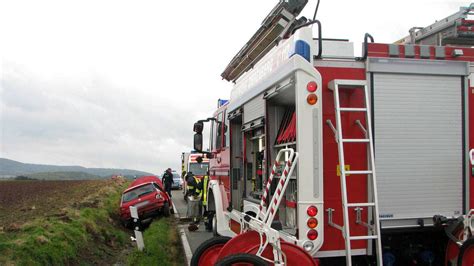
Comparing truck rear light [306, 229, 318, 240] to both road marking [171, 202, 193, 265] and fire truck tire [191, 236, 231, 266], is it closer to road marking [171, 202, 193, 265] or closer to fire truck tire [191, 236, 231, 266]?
fire truck tire [191, 236, 231, 266]

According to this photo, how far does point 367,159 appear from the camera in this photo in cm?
512

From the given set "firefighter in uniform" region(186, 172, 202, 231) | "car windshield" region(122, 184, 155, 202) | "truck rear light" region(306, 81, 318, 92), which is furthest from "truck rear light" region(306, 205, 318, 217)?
"car windshield" region(122, 184, 155, 202)

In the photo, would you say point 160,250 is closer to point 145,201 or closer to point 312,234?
point 145,201

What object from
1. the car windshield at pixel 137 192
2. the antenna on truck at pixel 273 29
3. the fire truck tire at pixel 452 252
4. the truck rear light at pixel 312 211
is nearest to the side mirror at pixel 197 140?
the antenna on truck at pixel 273 29

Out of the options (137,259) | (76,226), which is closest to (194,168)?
(76,226)

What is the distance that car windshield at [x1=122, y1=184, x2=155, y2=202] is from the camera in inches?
658

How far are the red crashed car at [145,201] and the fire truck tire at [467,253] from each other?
1228 centimetres

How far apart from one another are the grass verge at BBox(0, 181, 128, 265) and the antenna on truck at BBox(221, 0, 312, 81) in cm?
493

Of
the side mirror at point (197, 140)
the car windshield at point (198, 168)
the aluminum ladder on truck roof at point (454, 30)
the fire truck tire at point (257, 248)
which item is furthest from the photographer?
the car windshield at point (198, 168)

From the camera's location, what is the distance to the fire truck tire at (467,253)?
4.86 m

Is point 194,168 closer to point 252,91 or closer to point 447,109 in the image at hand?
point 252,91

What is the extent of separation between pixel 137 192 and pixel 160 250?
21.9ft

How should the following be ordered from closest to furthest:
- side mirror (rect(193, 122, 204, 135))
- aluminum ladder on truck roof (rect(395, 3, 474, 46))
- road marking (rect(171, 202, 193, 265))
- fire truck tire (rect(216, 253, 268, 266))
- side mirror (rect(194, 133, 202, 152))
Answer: fire truck tire (rect(216, 253, 268, 266)), aluminum ladder on truck roof (rect(395, 3, 474, 46)), road marking (rect(171, 202, 193, 265)), side mirror (rect(193, 122, 204, 135)), side mirror (rect(194, 133, 202, 152))

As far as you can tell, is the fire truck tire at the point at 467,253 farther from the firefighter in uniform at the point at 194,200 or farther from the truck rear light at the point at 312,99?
the firefighter in uniform at the point at 194,200
